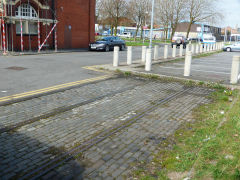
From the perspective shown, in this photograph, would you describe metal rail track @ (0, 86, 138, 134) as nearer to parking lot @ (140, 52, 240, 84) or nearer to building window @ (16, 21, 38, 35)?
parking lot @ (140, 52, 240, 84)

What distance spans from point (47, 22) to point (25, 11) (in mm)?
2032

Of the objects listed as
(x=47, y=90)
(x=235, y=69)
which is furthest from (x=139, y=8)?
(x=47, y=90)

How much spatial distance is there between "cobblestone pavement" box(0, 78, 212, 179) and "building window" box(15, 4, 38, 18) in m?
17.0

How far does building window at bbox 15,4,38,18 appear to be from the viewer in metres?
22.8

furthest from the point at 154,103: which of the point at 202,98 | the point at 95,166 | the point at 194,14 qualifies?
the point at 194,14

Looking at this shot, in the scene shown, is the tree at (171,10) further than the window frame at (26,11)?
Yes

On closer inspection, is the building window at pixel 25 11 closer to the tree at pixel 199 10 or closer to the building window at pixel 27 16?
the building window at pixel 27 16

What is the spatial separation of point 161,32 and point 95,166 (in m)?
87.5

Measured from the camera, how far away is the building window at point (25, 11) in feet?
74.7

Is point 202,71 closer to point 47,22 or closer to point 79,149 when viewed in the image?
point 79,149

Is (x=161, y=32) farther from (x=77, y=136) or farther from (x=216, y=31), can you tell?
(x=77, y=136)

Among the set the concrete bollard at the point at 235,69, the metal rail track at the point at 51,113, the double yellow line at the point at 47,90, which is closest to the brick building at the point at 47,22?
the double yellow line at the point at 47,90

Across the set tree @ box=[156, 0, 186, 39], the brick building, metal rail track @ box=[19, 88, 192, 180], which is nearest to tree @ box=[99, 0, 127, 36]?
tree @ box=[156, 0, 186, 39]

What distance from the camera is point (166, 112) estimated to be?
21.9ft
